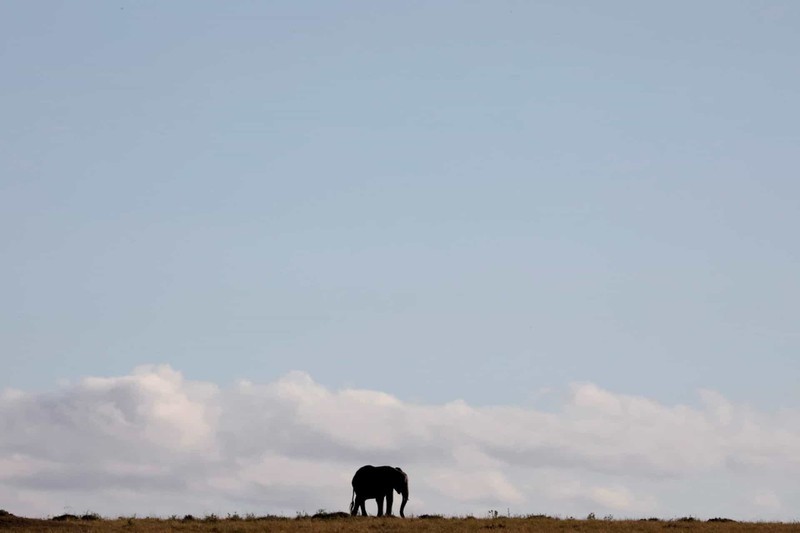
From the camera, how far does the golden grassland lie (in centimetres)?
5153

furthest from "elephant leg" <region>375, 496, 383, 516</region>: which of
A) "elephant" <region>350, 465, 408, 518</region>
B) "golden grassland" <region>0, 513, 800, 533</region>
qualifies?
"golden grassland" <region>0, 513, 800, 533</region>

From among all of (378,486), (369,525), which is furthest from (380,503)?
(369,525)

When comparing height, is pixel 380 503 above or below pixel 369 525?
above

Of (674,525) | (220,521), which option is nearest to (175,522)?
(220,521)

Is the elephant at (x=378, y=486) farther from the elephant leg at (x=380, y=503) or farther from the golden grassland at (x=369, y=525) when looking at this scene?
the golden grassland at (x=369, y=525)

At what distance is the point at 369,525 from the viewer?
52375 mm

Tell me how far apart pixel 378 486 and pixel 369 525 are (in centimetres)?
963

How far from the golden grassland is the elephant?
6.33 m

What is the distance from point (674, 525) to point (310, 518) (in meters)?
13.4

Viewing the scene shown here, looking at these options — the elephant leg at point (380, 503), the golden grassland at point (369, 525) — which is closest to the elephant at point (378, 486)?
the elephant leg at point (380, 503)

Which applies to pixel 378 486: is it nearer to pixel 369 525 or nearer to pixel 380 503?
pixel 380 503

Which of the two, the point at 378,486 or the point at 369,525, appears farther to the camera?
the point at 378,486

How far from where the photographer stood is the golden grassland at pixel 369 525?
51.5m

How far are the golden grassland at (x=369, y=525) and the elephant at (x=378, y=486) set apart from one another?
249 inches
